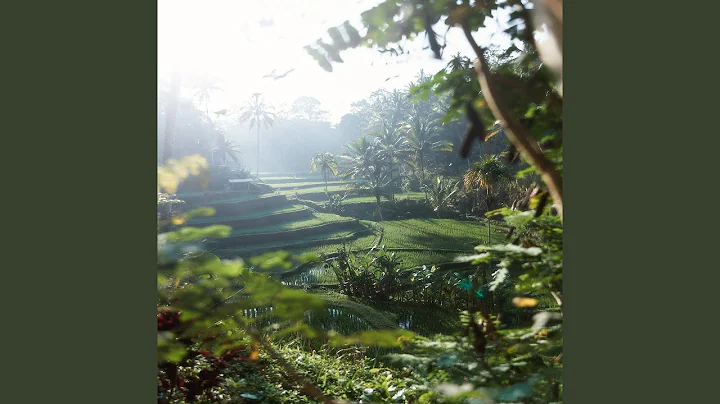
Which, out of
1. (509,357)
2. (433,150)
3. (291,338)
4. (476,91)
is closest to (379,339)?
(509,357)

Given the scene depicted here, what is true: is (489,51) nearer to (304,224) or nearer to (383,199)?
(383,199)

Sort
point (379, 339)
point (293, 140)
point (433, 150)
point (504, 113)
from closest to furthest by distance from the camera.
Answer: point (504, 113), point (379, 339), point (433, 150), point (293, 140)

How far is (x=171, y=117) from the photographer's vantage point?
8.34 feet

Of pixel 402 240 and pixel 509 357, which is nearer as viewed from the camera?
pixel 509 357

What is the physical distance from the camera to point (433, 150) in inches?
95.5

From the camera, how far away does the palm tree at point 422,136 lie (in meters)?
2.37

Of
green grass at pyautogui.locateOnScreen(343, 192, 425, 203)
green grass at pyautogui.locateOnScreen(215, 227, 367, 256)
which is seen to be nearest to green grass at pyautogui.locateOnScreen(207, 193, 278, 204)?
green grass at pyautogui.locateOnScreen(215, 227, 367, 256)

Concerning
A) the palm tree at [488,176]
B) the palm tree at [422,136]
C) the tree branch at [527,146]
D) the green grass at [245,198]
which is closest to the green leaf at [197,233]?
the green grass at [245,198]

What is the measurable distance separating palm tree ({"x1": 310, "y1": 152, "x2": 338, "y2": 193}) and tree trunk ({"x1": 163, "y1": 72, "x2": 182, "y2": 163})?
0.72m

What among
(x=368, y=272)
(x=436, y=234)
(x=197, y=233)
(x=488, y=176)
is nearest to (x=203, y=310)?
(x=197, y=233)

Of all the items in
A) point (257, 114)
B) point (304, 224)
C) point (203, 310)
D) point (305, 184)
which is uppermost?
point (257, 114)

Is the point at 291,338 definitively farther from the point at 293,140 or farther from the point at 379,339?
the point at 293,140

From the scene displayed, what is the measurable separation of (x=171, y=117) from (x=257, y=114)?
0.44m

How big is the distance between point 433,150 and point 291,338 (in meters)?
1.21
